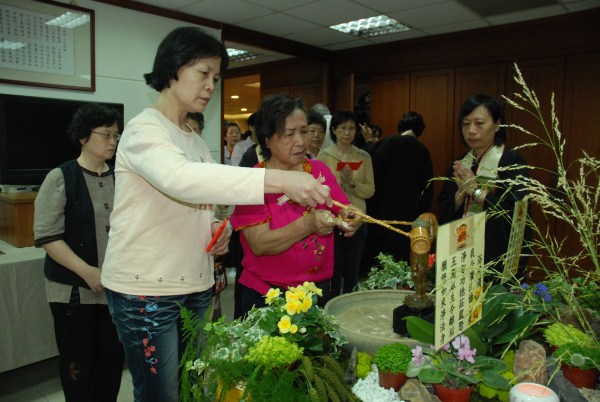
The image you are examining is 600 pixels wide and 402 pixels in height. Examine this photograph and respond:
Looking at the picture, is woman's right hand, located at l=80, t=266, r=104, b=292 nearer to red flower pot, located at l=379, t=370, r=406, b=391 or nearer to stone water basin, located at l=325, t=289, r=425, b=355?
stone water basin, located at l=325, t=289, r=425, b=355

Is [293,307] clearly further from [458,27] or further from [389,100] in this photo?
[389,100]

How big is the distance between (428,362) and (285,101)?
1013mm

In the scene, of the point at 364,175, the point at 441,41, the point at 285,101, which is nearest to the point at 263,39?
the point at 441,41

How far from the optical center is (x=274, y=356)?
816mm

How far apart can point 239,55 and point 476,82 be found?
297cm

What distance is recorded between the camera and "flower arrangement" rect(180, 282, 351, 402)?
2.61 ft

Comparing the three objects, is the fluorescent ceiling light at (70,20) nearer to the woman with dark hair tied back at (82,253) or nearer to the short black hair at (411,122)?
the woman with dark hair tied back at (82,253)

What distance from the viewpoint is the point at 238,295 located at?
1.84 meters

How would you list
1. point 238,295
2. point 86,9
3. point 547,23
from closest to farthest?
point 238,295, point 86,9, point 547,23

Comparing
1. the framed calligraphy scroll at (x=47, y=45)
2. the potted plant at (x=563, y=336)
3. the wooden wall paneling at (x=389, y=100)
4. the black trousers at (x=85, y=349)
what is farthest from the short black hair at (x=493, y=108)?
the wooden wall paneling at (x=389, y=100)

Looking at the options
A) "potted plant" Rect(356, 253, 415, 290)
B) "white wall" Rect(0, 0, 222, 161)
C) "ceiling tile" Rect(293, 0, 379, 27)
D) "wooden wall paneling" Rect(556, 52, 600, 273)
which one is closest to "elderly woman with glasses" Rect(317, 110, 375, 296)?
Result: "ceiling tile" Rect(293, 0, 379, 27)

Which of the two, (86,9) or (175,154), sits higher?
(86,9)

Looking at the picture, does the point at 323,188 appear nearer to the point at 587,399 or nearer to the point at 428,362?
the point at 428,362

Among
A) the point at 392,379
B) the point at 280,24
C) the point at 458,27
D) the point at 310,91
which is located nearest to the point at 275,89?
the point at 310,91
